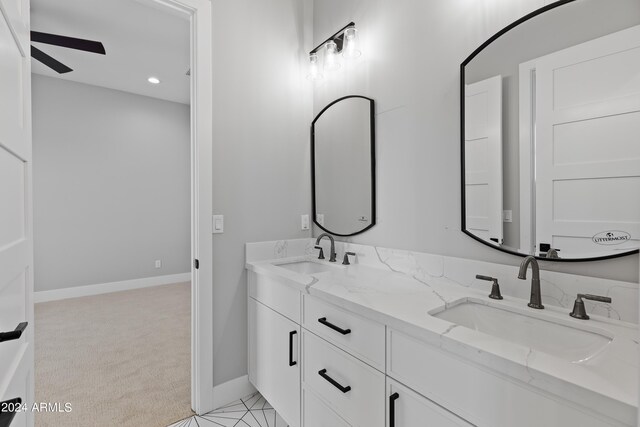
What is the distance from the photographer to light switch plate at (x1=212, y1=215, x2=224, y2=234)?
190 centimetres

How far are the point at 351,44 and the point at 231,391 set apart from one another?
229cm

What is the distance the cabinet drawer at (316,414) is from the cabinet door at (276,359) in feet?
0.19

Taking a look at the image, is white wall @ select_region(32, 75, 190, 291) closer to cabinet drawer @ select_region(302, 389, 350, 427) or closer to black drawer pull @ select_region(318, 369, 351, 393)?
cabinet drawer @ select_region(302, 389, 350, 427)

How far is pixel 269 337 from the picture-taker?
179 cm

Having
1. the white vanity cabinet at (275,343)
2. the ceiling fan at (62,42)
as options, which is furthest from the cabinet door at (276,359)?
the ceiling fan at (62,42)

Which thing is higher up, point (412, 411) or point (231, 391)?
point (412, 411)

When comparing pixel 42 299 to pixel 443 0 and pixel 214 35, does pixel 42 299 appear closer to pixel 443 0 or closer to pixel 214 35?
pixel 214 35

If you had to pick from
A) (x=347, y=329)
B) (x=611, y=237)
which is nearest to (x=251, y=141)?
(x=347, y=329)

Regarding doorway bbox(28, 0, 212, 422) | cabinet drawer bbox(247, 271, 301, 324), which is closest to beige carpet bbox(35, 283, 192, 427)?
doorway bbox(28, 0, 212, 422)

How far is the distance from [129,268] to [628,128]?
5.27 meters

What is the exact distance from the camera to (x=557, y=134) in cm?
114

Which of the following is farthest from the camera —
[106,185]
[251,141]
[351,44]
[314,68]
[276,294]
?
[106,185]

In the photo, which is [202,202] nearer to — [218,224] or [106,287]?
[218,224]

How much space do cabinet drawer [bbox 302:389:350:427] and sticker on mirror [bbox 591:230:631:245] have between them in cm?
115
